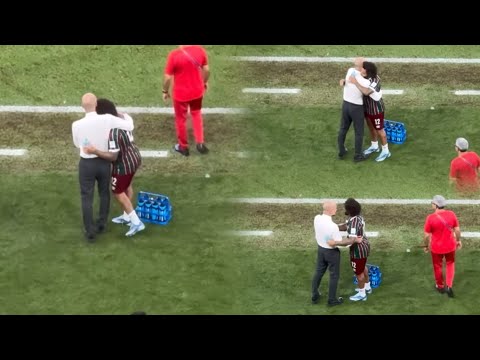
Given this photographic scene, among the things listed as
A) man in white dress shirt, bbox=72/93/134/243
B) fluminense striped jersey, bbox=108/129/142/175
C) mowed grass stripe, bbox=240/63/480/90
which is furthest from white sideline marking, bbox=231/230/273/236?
mowed grass stripe, bbox=240/63/480/90

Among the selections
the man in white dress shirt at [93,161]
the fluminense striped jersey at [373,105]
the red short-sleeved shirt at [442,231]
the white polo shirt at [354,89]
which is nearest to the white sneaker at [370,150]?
the fluminense striped jersey at [373,105]

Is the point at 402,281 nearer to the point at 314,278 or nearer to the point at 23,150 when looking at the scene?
the point at 314,278

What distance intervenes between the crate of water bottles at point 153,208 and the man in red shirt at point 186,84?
162 cm

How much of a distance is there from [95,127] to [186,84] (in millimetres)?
2424

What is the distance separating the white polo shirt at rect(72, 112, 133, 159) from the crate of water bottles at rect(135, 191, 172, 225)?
158 cm

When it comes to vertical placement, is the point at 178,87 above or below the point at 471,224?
above

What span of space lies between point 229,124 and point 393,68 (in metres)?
3.50

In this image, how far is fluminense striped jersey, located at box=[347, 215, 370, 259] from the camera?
21656 mm

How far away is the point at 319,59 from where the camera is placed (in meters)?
27.2

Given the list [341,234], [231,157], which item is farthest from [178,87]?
[341,234]

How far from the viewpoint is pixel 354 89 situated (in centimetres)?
2420

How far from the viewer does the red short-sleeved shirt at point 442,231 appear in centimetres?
2184

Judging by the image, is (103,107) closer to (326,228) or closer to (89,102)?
(89,102)

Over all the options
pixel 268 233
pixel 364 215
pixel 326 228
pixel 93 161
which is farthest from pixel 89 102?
pixel 364 215
